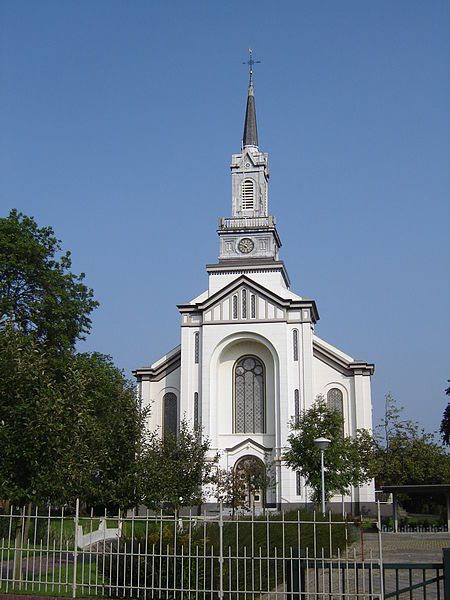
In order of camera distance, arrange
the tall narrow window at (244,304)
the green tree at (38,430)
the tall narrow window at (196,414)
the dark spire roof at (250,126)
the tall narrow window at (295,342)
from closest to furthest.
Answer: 1. the green tree at (38,430)
2. the tall narrow window at (196,414)
3. the tall narrow window at (295,342)
4. the tall narrow window at (244,304)
5. the dark spire roof at (250,126)

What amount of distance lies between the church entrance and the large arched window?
247cm

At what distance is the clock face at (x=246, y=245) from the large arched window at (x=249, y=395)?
9472 millimetres

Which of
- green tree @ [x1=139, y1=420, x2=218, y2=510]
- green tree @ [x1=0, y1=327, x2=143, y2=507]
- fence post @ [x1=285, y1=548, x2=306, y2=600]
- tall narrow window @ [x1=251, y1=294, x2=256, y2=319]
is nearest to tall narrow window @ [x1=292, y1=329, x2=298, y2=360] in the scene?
tall narrow window @ [x1=251, y1=294, x2=256, y2=319]

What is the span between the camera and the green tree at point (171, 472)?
91.1 ft

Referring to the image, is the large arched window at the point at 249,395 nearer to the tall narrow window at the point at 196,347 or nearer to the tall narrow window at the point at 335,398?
the tall narrow window at the point at 196,347

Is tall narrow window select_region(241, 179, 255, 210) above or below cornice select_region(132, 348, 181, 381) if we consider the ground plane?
above

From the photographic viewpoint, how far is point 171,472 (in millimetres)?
30875

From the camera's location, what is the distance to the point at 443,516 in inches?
1924

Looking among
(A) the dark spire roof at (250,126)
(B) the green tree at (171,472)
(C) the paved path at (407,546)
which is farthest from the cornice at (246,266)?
(C) the paved path at (407,546)

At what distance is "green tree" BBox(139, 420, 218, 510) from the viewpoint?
91.1 feet

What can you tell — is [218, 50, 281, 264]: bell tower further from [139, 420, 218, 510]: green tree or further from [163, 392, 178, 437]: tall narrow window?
[139, 420, 218, 510]: green tree

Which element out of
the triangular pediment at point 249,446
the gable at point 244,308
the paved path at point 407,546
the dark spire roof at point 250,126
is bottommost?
the paved path at point 407,546

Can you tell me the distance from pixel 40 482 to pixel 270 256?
42196 mm

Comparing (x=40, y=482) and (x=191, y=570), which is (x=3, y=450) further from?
(x=191, y=570)
